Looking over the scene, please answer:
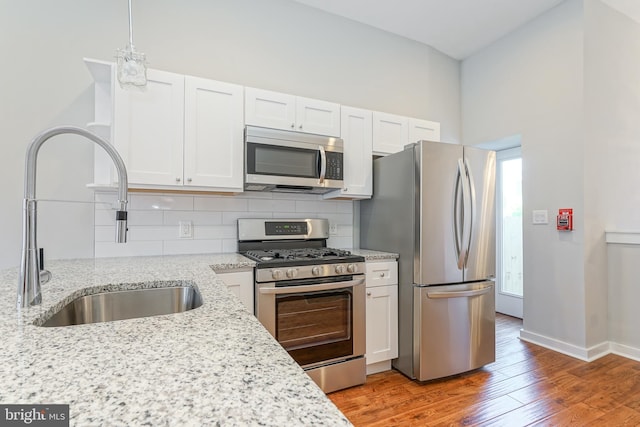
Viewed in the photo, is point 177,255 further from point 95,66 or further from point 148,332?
point 148,332

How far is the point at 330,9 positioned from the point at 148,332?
3150 mm

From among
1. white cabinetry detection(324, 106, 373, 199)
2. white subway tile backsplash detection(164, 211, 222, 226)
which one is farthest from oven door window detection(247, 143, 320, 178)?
white subway tile backsplash detection(164, 211, 222, 226)

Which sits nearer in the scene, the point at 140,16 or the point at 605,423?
the point at 605,423

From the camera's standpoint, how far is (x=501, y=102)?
338 centimetres

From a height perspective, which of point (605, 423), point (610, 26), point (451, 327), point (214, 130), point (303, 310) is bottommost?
point (605, 423)

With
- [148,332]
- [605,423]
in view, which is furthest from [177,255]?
[605,423]

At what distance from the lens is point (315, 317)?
6.95ft

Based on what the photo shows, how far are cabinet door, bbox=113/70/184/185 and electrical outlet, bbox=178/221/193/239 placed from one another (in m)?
0.42

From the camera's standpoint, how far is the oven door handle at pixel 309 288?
197 cm

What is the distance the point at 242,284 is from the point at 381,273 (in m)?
1.04

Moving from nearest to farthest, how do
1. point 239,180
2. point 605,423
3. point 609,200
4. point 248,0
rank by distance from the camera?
point 605,423, point 239,180, point 248,0, point 609,200

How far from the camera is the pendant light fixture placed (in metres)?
1.43

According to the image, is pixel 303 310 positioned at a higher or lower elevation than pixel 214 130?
lower

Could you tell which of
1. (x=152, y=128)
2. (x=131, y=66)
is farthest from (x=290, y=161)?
(x=131, y=66)
